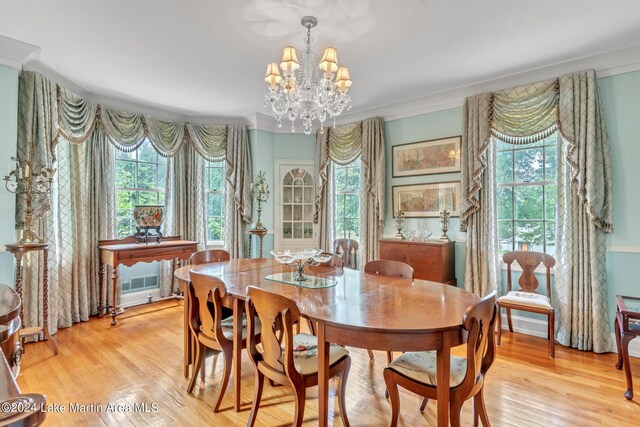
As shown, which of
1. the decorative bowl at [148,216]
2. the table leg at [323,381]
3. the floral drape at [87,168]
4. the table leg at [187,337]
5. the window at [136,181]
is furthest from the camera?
the window at [136,181]

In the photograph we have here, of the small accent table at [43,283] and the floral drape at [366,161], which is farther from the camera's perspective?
the floral drape at [366,161]

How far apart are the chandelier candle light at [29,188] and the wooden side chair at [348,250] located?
3.35m

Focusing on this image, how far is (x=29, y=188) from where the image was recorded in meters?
3.04

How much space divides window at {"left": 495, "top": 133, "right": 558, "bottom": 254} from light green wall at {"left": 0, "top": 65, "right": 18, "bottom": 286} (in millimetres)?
4906

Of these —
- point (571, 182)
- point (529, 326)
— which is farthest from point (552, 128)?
point (529, 326)

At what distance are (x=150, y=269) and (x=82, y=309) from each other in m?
1.00

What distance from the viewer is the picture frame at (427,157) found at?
13.4 feet

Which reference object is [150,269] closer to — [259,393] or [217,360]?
[217,360]

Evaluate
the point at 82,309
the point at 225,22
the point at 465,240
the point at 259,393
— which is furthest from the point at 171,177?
the point at 465,240

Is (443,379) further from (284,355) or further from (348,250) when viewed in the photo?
(348,250)

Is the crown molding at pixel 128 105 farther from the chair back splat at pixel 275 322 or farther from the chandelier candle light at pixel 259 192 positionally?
the chair back splat at pixel 275 322

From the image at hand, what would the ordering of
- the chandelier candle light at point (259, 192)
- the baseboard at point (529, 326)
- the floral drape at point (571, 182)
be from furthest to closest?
the chandelier candle light at point (259, 192), the baseboard at point (529, 326), the floral drape at point (571, 182)

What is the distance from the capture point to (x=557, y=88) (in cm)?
329

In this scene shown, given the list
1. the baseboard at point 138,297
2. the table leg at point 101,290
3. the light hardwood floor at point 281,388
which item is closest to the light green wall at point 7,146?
the light hardwood floor at point 281,388
